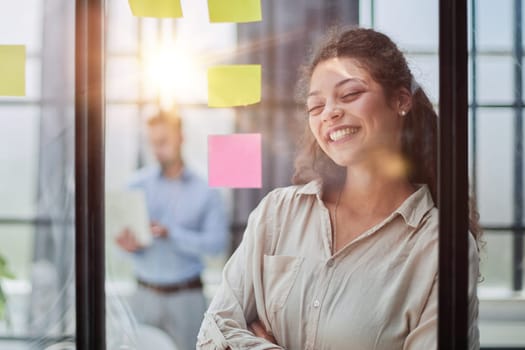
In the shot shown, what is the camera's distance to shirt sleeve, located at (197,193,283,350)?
2004mm

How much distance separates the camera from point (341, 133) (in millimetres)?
1937

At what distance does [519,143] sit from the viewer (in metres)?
1.97

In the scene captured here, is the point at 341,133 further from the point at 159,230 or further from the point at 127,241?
the point at 127,241

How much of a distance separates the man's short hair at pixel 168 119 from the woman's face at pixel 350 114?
43cm

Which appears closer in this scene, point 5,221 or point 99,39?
point 99,39

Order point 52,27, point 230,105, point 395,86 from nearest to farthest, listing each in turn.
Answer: point 395,86, point 230,105, point 52,27

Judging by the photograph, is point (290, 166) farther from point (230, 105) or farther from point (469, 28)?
point (469, 28)

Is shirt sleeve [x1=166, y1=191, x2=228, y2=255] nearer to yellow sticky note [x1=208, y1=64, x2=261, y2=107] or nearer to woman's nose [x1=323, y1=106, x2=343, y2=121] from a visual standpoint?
yellow sticky note [x1=208, y1=64, x2=261, y2=107]

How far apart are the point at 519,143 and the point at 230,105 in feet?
2.96

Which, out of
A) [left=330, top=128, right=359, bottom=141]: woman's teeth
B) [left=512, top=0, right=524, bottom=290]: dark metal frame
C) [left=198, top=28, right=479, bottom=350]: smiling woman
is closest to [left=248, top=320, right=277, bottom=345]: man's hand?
[left=198, top=28, right=479, bottom=350]: smiling woman

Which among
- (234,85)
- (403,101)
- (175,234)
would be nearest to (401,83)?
(403,101)

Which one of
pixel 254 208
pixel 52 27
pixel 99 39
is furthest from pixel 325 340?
pixel 52 27

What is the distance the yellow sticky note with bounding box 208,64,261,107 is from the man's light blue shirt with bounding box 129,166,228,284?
26cm

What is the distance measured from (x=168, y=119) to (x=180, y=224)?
34 cm
